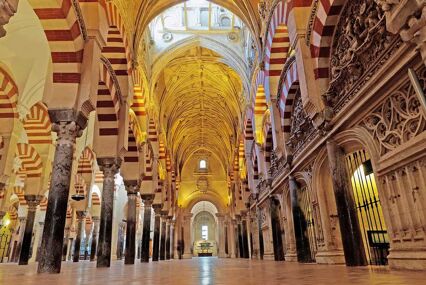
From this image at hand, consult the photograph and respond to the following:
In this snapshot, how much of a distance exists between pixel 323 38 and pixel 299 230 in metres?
4.56

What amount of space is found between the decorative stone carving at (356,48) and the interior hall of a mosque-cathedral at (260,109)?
3 cm

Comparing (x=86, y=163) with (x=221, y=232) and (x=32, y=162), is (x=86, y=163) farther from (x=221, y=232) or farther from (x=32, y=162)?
(x=221, y=232)

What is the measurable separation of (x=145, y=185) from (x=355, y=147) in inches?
387

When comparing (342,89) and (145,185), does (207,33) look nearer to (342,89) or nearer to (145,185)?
(145,185)

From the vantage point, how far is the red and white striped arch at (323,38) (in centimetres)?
548

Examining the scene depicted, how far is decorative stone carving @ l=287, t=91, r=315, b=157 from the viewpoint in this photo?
6510 mm

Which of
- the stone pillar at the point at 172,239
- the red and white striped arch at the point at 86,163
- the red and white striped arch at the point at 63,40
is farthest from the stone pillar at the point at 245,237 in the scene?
the red and white striped arch at the point at 63,40

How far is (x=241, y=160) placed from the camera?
17500mm

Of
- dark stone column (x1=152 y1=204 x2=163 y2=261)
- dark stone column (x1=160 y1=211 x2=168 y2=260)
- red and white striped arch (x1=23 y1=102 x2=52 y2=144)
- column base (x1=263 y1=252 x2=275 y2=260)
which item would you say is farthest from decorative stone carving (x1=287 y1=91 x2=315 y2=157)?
dark stone column (x1=160 y1=211 x2=168 y2=260)

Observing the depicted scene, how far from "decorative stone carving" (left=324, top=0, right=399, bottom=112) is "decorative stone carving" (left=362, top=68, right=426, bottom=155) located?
475 millimetres

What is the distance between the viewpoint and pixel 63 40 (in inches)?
227

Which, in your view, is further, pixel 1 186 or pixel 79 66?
pixel 1 186

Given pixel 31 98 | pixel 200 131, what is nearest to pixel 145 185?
pixel 31 98

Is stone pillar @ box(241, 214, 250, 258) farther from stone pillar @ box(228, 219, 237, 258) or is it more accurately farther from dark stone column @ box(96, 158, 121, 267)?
dark stone column @ box(96, 158, 121, 267)
